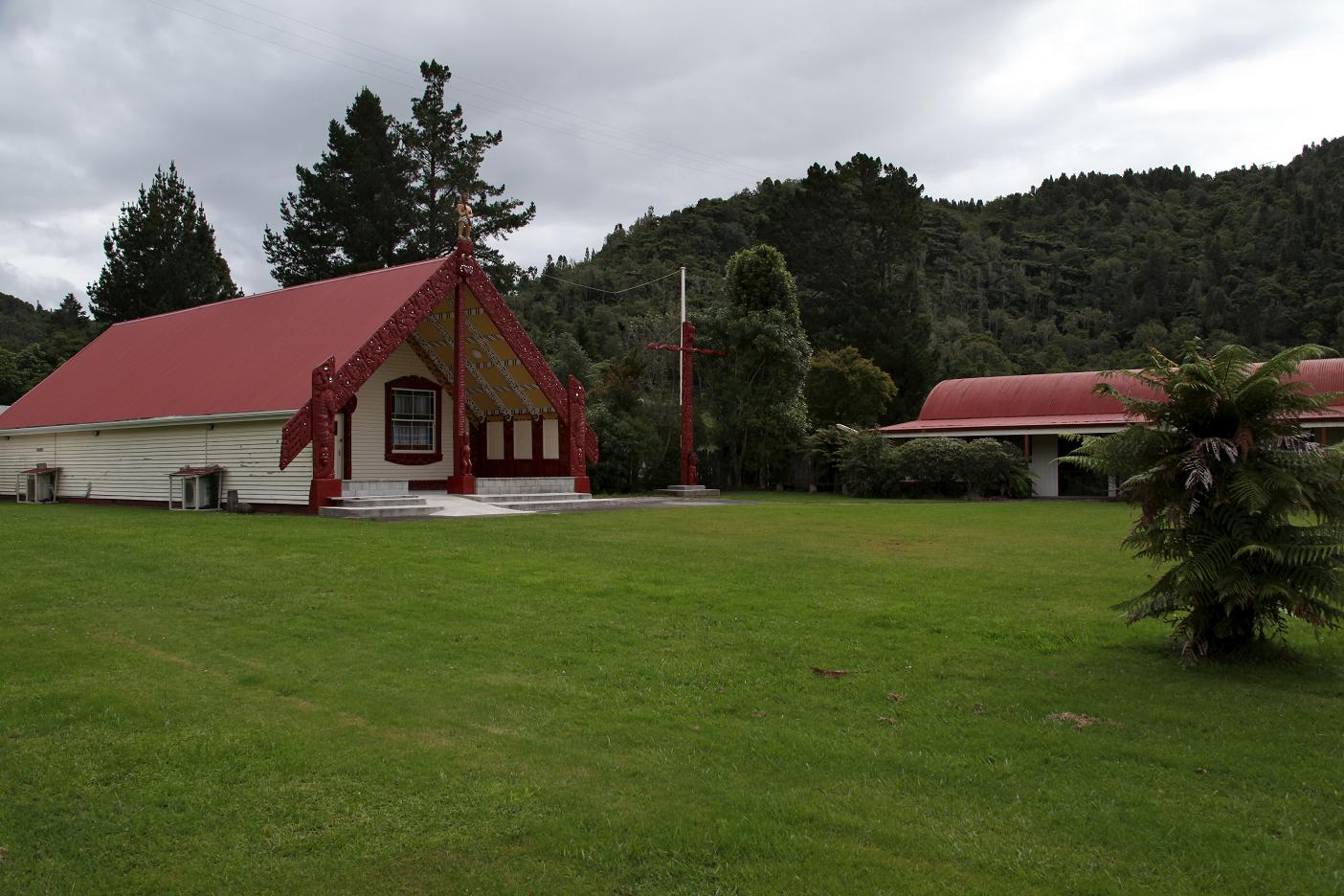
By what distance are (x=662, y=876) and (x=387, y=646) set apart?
13.1 ft

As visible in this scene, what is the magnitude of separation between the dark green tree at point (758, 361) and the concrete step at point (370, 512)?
1755 cm

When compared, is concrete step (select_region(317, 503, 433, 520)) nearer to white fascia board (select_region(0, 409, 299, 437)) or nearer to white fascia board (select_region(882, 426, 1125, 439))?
white fascia board (select_region(0, 409, 299, 437))

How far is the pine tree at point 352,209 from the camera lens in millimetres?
41969

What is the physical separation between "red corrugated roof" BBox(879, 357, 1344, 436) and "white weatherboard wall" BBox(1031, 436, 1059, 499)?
28.7 inches

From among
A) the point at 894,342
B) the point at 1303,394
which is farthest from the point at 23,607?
the point at 894,342

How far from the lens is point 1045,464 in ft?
106

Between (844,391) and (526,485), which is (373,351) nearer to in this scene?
(526,485)

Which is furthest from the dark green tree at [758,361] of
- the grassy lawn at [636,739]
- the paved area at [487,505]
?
the grassy lawn at [636,739]

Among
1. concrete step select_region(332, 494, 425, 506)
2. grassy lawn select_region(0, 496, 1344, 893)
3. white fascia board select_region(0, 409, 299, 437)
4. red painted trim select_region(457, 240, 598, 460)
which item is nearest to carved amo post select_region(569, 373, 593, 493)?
red painted trim select_region(457, 240, 598, 460)

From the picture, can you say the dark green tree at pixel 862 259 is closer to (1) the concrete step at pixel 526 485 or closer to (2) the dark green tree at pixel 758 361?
(2) the dark green tree at pixel 758 361

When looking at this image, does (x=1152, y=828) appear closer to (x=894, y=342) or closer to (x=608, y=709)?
(x=608, y=709)

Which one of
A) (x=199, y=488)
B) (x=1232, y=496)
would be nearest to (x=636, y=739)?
(x=1232, y=496)

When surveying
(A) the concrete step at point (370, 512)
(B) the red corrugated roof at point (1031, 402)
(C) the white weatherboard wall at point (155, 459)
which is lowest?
(A) the concrete step at point (370, 512)

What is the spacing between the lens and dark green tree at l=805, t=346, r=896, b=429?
38.3m
